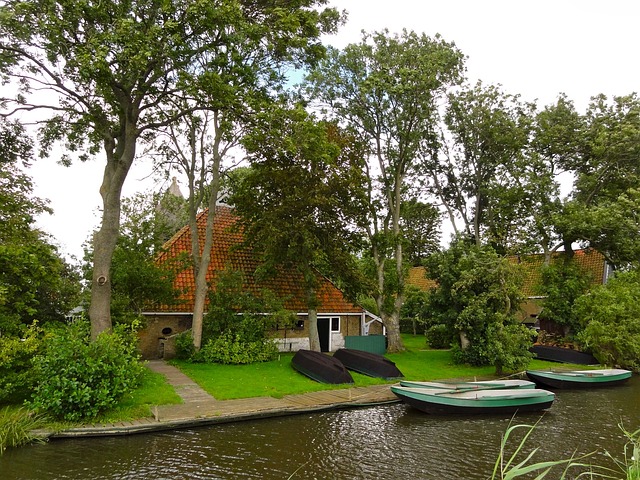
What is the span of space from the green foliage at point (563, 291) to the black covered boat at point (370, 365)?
609 inches

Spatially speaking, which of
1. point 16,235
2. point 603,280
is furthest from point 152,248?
point 603,280

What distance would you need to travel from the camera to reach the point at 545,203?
31.0 metres

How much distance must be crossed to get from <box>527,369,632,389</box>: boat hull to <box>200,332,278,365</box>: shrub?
12.4 meters

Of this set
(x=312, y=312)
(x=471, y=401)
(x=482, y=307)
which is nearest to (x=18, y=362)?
(x=312, y=312)

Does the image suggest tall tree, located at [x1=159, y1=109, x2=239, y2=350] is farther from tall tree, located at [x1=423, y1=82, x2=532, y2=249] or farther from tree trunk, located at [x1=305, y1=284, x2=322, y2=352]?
tall tree, located at [x1=423, y1=82, x2=532, y2=249]

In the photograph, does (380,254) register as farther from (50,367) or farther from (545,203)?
(50,367)

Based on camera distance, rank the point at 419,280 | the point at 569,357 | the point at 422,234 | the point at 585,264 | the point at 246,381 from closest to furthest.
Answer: the point at 246,381
the point at 569,357
the point at 585,264
the point at 419,280
the point at 422,234

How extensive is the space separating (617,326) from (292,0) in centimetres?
2311

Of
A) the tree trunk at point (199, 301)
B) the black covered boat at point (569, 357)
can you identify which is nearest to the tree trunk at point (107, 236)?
the tree trunk at point (199, 301)

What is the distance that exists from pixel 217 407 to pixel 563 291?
82.3 feet

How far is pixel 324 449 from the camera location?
10906 mm

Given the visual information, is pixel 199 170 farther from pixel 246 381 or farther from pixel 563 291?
pixel 563 291

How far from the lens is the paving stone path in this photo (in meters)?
11.6

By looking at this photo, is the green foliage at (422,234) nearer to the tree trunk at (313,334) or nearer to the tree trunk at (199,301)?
the tree trunk at (313,334)
